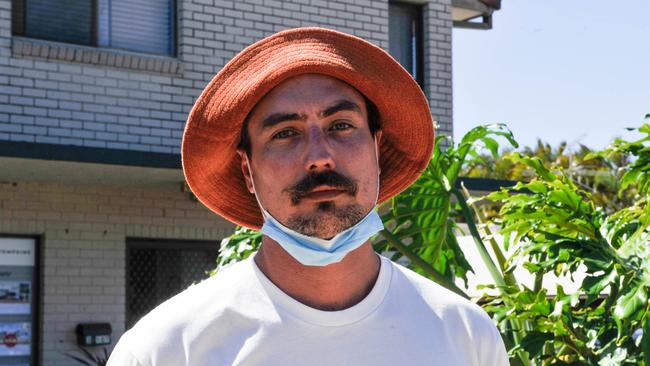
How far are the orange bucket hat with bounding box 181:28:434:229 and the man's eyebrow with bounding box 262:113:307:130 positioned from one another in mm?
63

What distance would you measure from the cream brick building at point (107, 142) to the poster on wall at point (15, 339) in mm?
49

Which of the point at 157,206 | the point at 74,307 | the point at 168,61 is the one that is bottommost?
the point at 74,307

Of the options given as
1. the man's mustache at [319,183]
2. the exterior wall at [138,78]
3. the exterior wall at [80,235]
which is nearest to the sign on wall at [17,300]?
the exterior wall at [80,235]

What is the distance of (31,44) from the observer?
34.2 ft

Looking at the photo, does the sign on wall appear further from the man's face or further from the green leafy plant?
the man's face

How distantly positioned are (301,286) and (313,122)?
351mm

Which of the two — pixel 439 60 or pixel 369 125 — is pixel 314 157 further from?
pixel 439 60

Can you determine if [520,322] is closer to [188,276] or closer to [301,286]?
[301,286]

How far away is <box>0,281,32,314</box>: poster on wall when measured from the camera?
1072cm

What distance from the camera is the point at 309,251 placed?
246 centimetres

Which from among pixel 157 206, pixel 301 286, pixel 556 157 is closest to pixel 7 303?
pixel 157 206

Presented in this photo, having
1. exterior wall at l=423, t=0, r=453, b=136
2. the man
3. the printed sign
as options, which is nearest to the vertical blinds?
the printed sign

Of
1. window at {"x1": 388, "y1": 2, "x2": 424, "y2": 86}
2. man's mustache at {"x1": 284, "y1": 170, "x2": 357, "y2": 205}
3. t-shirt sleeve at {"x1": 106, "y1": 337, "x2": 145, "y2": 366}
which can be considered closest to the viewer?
t-shirt sleeve at {"x1": 106, "y1": 337, "x2": 145, "y2": 366}

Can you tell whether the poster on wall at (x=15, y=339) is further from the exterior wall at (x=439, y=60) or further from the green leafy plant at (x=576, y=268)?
the green leafy plant at (x=576, y=268)
